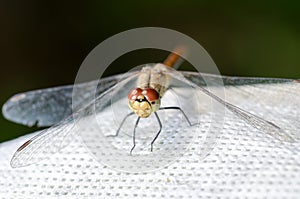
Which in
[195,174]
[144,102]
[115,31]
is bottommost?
[195,174]

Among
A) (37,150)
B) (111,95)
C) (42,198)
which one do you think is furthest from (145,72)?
(42,198)

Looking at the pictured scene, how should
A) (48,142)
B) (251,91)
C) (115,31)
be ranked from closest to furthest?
(48,142), (251,91), (115,31)

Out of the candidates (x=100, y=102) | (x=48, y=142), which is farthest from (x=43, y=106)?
(x=48, y=142)

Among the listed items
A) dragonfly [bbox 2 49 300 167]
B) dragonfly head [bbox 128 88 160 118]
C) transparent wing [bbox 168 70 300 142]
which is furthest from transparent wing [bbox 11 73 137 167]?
transparent wing [bbox 168 70 300 142]

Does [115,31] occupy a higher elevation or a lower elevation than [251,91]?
higher

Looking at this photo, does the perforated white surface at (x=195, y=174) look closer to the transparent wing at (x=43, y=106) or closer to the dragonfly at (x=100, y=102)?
the dragonfly at (x=100, y=102)

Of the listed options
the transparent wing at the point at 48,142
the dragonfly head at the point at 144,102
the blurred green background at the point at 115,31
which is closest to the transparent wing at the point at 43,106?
the transparent wing at the point at 48,142

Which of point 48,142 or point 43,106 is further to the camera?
point 43,106

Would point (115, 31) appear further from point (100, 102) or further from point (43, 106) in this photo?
point (100, 102)
